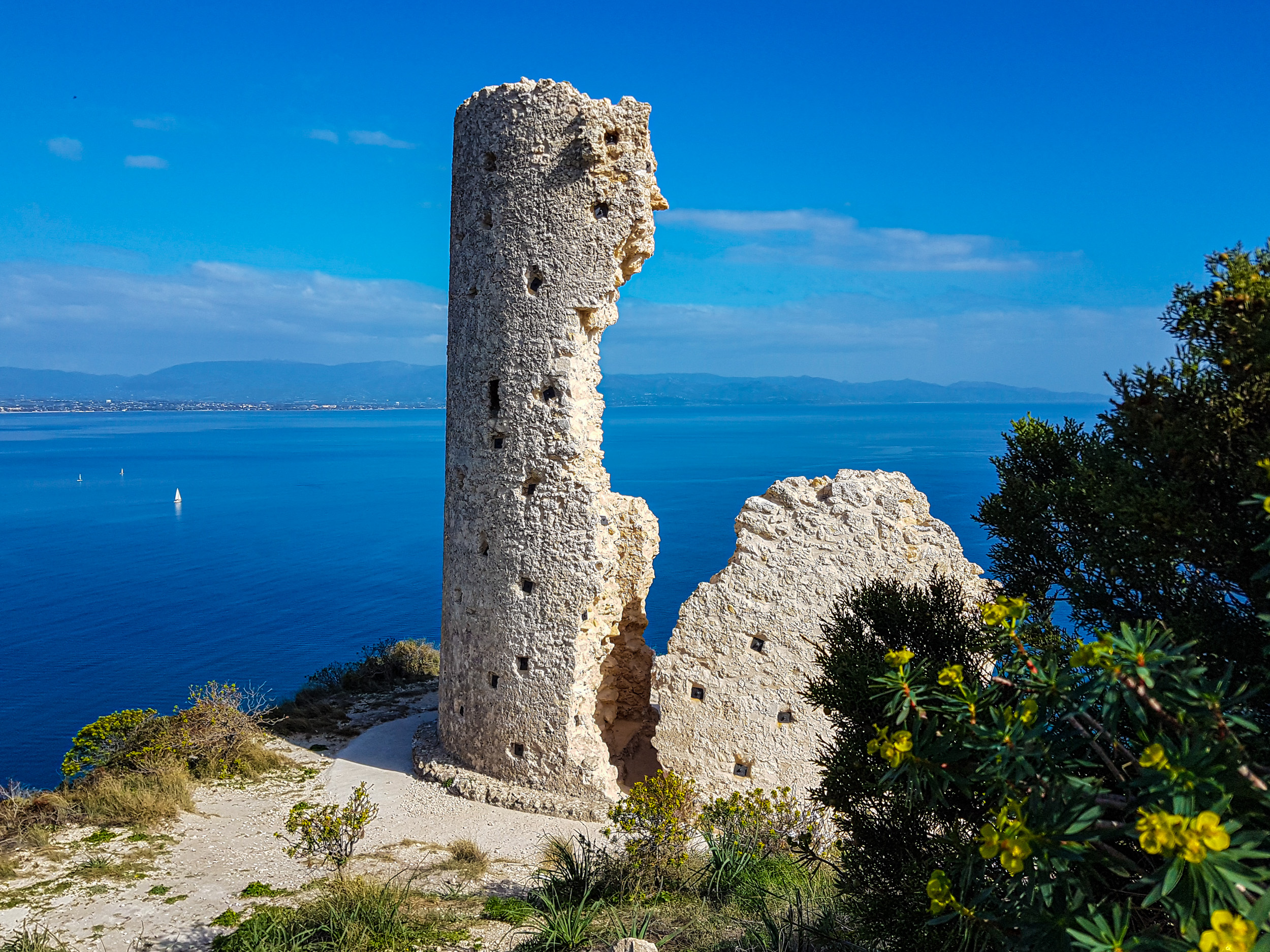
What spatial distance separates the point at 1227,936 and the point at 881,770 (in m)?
3.08

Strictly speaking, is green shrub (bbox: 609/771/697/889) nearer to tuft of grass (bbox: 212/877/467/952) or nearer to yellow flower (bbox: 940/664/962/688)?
tuft of grass (bbox: 212/877/467/952)

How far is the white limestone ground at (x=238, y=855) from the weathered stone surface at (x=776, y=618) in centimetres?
214

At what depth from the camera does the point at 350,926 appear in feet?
26.3

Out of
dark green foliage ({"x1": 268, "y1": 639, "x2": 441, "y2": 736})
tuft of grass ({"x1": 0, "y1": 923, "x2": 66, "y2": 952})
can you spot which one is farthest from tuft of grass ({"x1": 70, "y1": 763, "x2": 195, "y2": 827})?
tuft of grass ({"x1": 0, "y1": 923, "x2": 66, "y2": 952})

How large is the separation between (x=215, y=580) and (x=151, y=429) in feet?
521

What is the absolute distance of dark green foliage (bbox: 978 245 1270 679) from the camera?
491 cm

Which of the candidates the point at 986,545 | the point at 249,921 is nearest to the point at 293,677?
the point at 249,921

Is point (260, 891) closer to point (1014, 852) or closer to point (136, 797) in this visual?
point (136, 797)

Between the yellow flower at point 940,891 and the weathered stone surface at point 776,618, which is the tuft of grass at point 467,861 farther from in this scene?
the yellow flower at point 940,891

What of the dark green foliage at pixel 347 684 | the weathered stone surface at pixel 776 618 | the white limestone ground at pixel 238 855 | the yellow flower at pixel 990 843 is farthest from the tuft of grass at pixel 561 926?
the dark green foliage at pixel 347 684

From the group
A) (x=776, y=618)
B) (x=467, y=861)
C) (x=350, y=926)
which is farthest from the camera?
(x=776, y=618)

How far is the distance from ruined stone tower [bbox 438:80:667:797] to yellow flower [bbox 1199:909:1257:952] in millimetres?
10278

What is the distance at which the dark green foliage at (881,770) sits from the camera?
554 centimetres

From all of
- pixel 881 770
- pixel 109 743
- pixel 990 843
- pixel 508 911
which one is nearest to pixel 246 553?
pixel 109 743
